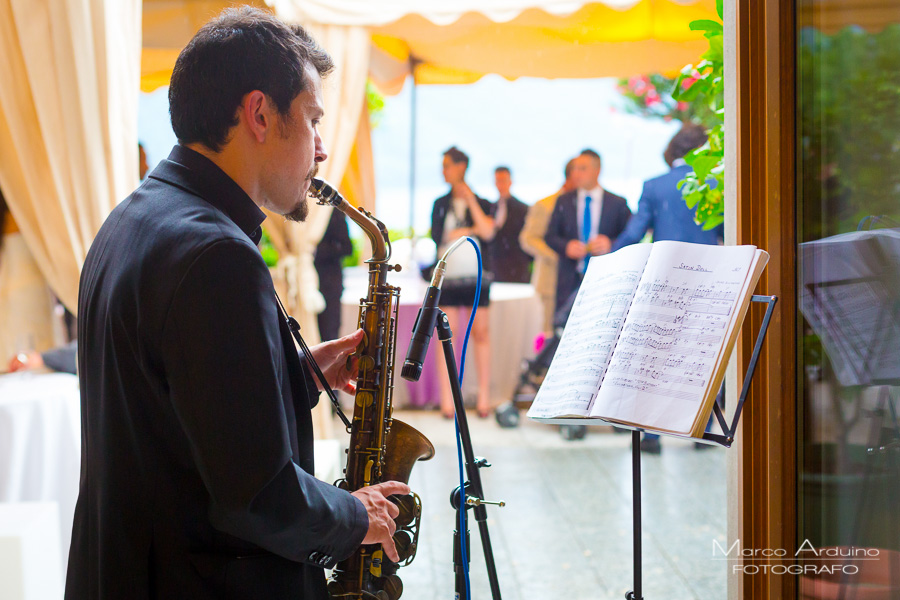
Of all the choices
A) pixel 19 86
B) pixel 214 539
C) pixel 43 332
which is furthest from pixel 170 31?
pixel 214 539

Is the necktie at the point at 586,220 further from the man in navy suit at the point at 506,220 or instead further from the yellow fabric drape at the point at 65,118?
the yellow fabric drape at the point at 65,118

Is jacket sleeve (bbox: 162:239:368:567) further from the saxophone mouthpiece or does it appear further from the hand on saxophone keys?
the saxophone mouthpiece

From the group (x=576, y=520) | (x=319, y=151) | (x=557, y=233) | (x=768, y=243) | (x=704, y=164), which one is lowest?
(x=576, y=520)

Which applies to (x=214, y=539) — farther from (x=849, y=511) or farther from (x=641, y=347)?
(x=849, y=511)

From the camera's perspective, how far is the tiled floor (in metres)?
2.86

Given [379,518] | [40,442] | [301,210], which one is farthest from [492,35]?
[379,518]

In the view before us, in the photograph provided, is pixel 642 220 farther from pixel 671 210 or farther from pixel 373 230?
pixel 373 230

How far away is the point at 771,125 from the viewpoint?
163cm

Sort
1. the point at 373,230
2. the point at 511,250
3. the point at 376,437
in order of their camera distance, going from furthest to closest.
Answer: the point at 511,250, the point at 373,230, the point at 376,437

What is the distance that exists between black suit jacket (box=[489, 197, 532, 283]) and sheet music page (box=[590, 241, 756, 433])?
14.2ft

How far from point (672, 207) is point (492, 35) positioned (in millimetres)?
2617

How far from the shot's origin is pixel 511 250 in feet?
19.5

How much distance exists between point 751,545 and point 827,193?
82cm

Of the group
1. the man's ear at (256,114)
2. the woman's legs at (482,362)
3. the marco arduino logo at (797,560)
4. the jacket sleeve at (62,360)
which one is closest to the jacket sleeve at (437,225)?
the woman's legs at (482,362)
